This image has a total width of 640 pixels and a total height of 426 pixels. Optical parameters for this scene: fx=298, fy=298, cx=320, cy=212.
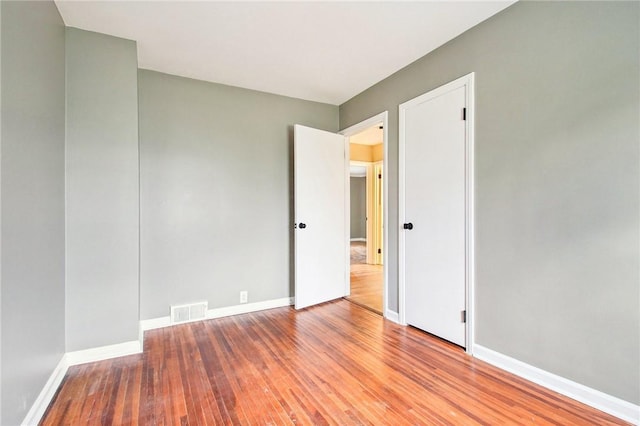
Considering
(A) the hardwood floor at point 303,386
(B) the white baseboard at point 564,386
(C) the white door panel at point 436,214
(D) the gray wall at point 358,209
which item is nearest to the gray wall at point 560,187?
(B) the white baseboard at point 564,386

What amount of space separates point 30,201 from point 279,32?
1984mm

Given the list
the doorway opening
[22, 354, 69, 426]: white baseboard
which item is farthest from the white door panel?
[22, 354, 69, 426]: white baseboard

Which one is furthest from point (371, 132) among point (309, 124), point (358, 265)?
point (358, 265)

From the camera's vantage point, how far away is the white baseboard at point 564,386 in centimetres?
156

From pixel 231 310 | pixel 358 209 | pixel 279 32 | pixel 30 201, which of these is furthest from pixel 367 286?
pixel 358 209

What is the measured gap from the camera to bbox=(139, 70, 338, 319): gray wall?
2.94 meters

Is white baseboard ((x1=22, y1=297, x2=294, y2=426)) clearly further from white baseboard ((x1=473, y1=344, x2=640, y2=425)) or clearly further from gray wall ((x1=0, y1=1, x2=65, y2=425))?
white baseboard ((x1=473, y1=344, x2=640, y2=425))

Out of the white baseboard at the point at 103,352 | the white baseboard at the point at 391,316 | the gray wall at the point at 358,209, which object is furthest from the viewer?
the gray wall at the point at 358,209

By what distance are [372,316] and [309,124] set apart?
244 centimetres

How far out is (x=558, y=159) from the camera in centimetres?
182

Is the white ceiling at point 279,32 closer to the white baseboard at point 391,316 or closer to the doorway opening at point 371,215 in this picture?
the doorway opening at point 371,215

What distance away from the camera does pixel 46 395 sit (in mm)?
1763

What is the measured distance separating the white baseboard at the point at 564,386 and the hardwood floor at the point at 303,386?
51 mm

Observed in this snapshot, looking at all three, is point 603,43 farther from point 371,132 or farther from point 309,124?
point 371,132
